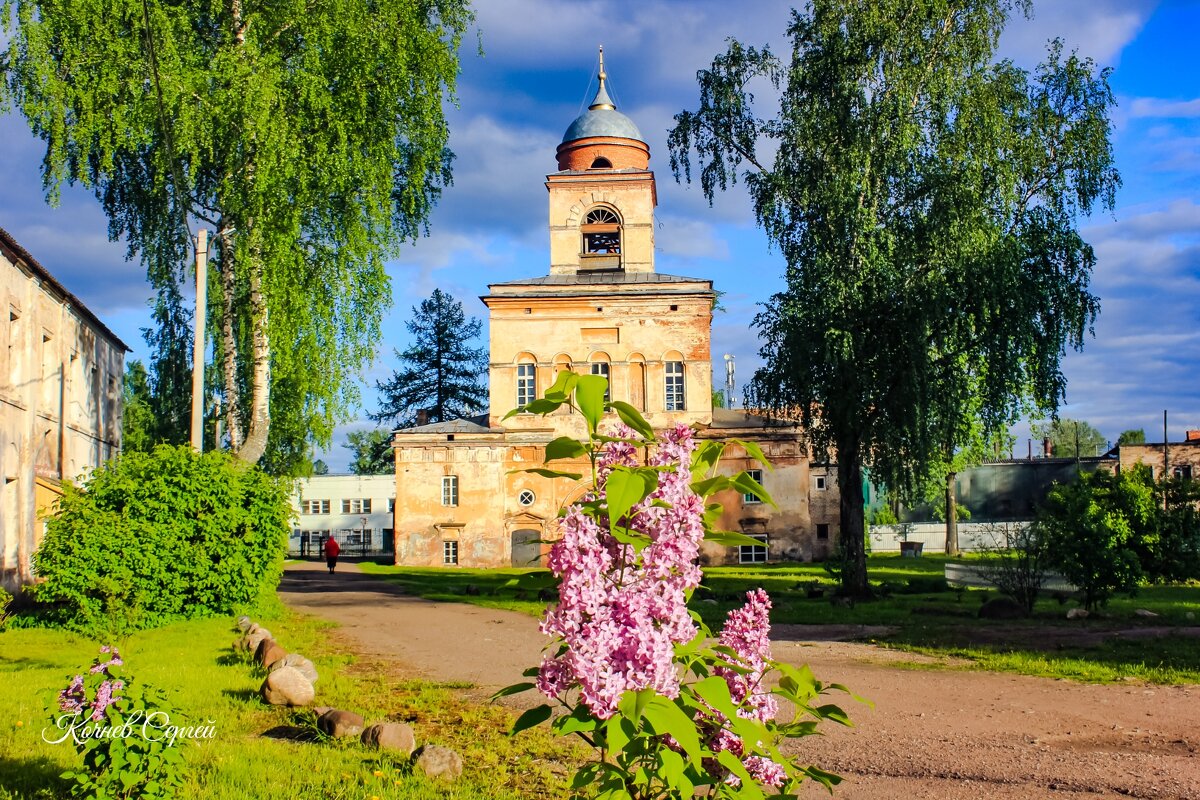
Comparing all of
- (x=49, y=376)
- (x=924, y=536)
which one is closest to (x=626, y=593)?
(x=49, y=376)

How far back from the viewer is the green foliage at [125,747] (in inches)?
226

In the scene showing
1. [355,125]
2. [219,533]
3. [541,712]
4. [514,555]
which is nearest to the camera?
[541,712]

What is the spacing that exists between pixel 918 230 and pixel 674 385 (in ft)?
65.3

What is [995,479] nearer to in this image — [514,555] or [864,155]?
[514,555]

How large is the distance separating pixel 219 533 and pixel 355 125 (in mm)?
8576

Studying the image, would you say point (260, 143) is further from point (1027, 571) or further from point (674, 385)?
point (674, 385)

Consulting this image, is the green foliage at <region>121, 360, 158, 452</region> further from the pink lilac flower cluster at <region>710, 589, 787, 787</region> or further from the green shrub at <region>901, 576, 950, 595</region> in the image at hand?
the pink lilac flower cluster at <region>710, 589, 787, 787</region>

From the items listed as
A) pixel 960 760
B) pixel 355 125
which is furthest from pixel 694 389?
pixel 960 760

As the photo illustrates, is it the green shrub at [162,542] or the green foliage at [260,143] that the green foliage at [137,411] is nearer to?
the green foliage at [260,143]

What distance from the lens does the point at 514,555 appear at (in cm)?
3950

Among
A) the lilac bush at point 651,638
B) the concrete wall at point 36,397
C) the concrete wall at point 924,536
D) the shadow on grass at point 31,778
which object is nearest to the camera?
the lilac bush at point 651,638

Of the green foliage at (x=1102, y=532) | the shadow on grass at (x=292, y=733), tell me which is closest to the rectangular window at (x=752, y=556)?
the green foliage at (x=1102, y=532)

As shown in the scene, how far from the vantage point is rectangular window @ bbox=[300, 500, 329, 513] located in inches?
2507

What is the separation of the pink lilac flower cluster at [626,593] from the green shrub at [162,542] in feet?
48.2
